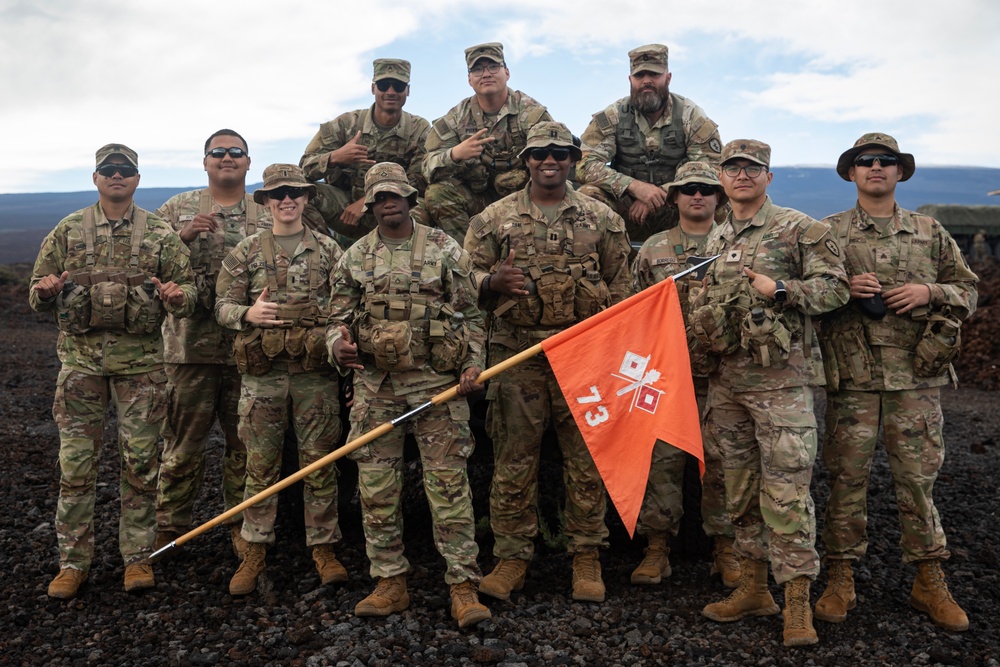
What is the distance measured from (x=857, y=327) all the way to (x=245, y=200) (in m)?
4.46

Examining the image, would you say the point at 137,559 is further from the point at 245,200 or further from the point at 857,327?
the point at 857,327

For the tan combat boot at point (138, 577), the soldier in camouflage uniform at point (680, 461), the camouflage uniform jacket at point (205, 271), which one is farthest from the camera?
the camouflage uniform jacket at point (205, 271)

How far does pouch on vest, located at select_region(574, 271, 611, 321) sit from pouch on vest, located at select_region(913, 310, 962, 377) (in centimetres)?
192

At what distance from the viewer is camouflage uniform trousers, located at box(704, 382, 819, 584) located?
5.01m

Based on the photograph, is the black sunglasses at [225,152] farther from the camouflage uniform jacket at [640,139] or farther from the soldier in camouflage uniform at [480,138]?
the camouflage uniform jacket at [640,139]

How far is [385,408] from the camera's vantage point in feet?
17.7

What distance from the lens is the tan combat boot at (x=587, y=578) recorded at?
5.67m

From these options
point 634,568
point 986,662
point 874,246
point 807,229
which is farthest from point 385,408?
point 986,662

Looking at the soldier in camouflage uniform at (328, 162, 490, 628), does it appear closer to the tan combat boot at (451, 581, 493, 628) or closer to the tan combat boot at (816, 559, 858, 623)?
the tan combat boot at (451, 581, 493, 628)

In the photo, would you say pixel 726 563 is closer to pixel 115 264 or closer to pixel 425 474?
pixel 425 474

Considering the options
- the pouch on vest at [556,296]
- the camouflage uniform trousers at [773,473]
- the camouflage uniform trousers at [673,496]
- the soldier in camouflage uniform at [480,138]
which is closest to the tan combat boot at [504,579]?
the camouflage uniform trousers at [673,496]

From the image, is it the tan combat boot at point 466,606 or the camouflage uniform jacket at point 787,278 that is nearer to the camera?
the camouflage uniform jacket at point 787,278

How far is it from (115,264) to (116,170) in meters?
0.64

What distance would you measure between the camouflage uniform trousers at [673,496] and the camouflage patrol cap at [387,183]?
2521 millimetres
